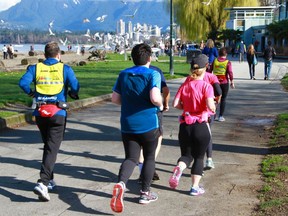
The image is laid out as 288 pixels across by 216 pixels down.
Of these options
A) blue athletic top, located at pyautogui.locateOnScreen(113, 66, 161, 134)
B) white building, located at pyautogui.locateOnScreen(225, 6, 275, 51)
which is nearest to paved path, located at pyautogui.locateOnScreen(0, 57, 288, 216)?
blue athletic top, located at pyautogui.locateOnScreen(113, 66, 161, 134)

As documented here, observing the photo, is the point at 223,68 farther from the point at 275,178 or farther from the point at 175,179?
the point at 175,179

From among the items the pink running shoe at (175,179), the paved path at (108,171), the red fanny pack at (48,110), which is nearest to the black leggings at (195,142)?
the pink running shoe at (175,179)

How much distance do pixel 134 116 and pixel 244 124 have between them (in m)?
6.27

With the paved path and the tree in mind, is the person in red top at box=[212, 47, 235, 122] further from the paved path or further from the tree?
the tree

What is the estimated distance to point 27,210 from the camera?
5000mm

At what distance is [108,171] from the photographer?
659cm

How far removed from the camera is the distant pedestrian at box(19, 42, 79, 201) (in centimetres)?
541

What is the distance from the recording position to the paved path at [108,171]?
509 centimetres

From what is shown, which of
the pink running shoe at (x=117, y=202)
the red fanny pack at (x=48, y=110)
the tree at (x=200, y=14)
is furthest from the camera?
the tree at (x=200, y=14)

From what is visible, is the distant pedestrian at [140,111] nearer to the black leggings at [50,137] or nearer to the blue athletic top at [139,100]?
the blue athletic top at [139,100]

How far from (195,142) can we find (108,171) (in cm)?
167

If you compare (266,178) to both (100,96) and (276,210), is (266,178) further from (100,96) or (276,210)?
(100,96)

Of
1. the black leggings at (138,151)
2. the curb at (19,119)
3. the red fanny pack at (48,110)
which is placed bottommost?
the curb at (19,119)

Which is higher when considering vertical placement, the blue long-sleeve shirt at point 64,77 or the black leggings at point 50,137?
the blue long-sleeve shirt at point 64,77
